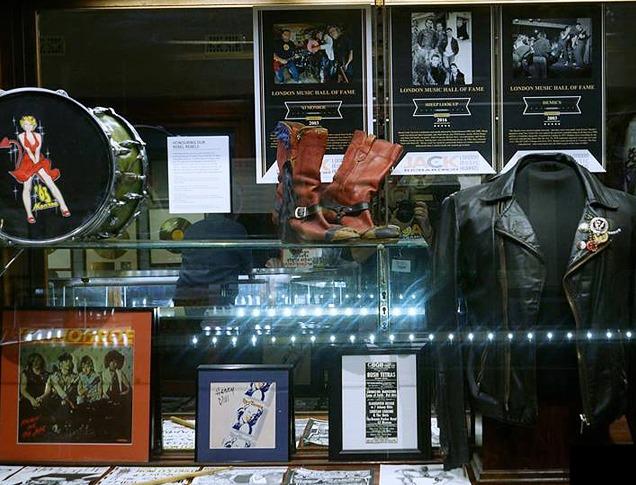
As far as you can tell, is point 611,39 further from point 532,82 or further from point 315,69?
point 315,69

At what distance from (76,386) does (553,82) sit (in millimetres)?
1577

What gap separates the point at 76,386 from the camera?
2047 mm

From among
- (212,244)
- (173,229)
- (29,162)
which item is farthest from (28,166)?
(212,244)

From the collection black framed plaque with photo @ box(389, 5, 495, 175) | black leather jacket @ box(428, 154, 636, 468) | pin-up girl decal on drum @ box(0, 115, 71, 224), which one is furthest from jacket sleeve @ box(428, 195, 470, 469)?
pin-up girl decal on drum @ box(0, 115, 71, 224)

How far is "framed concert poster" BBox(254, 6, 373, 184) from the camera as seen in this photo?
2.11 m

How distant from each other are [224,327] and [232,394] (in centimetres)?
19

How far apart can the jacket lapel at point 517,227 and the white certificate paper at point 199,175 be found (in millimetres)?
→ 767

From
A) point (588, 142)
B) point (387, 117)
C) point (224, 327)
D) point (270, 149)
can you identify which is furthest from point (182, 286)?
point (588, 142)

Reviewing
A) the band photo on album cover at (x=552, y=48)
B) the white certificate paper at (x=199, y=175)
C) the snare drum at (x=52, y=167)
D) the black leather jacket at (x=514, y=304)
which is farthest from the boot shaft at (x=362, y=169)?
the snare drum at (x=52, y=167)

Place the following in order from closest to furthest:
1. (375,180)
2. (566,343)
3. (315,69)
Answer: (566,343) → (375,180) → (315,69)

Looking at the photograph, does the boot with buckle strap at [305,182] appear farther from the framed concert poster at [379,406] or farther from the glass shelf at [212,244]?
the framed concert poster at [379,406]

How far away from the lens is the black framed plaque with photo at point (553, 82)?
2094 millimetres

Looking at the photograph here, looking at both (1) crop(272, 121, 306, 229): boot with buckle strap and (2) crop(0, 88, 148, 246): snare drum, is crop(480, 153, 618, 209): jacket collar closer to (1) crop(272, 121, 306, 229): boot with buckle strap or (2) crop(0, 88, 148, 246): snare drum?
(1) crop(272, 121, 306, 229): boot with buckle strap

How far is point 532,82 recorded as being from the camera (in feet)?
6.90
